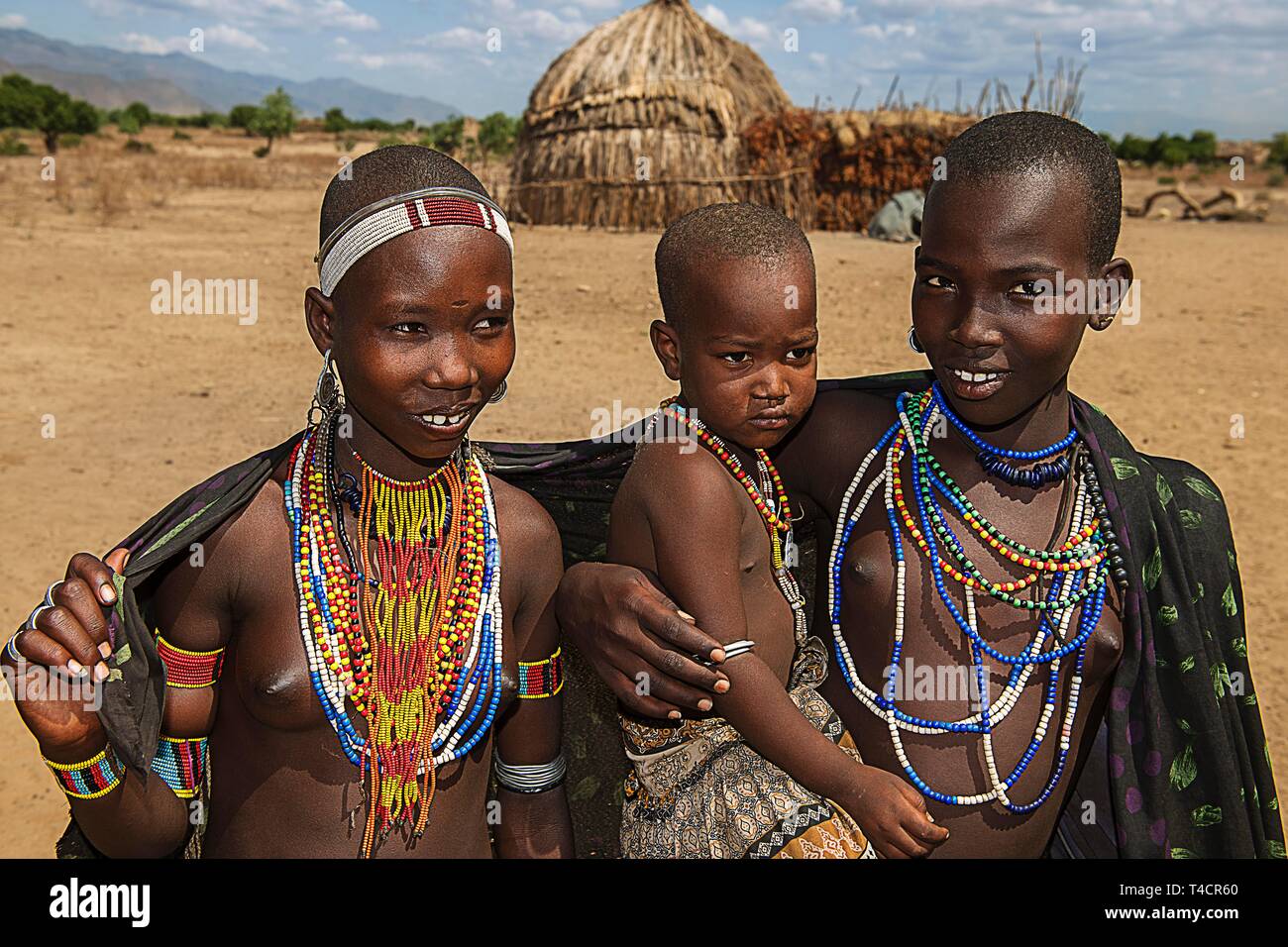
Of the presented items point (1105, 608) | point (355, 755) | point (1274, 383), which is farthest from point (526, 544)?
point (1274, 383)

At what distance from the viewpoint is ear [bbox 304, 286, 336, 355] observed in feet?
6.65

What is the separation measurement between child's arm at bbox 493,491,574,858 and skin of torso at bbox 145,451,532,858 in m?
0.02

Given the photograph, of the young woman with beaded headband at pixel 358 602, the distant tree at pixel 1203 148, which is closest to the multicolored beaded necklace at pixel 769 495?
the young woman with beaded headband at pixel 358 602

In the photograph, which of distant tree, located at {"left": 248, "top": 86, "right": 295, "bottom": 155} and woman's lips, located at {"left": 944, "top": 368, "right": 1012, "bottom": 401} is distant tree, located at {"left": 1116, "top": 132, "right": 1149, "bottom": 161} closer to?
distant tree, located at {"left": 248, "top": 86, "right": 295, "bottom": 155}

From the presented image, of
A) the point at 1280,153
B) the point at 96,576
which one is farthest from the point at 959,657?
the point at 1280,153

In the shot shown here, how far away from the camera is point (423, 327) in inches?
77.3

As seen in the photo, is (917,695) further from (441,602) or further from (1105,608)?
(441,602)

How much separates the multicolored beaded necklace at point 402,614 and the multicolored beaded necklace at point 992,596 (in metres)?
0.81

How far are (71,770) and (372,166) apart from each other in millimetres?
1203

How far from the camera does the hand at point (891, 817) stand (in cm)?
199

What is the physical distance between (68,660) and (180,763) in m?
0.49

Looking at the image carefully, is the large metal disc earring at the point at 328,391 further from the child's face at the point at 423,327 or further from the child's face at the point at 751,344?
the child's face at the point at 751,344

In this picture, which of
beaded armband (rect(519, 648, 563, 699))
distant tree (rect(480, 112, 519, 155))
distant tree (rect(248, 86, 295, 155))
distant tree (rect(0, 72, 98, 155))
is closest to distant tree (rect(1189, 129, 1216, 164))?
distant tree (rect(480, 112, 519, 155))

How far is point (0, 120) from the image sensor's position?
4216 cm
